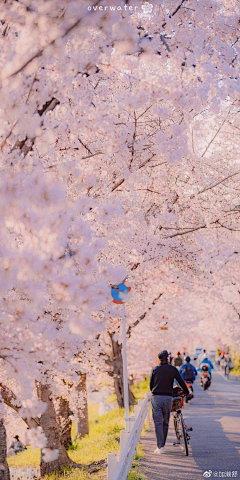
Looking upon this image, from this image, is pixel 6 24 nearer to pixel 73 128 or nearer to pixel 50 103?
pixel 50 103

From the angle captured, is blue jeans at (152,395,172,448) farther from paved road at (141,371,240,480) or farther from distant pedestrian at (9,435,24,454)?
distant pedestrian at (9,435,24,454)

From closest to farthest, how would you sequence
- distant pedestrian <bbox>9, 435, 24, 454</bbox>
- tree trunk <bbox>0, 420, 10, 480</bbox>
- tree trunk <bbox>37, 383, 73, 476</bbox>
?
tree trunk <bbox>0, 420, 10, 480</bbox>
tree trunk <bbox>37, 383, 73, 476</bbox>
distant pedestrian <bbox>9, 435, 24, 454</bbox>

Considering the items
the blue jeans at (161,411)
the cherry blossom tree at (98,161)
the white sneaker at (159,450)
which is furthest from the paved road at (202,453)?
the cherry blossom tree at (98,161)

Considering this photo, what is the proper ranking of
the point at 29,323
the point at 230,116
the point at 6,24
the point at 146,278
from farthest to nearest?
1. the point at 146,278
2. the point at 230,116
3. the point at 6,24
4. the point at 29,323

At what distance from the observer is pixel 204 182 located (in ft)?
45.8

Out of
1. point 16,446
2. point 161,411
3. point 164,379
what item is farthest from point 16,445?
point 164,379

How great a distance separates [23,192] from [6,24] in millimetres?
3175

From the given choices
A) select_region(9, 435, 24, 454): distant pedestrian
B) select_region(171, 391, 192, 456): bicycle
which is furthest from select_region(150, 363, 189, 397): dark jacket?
select_region(9, 435, 24, 454): distant pedestrian

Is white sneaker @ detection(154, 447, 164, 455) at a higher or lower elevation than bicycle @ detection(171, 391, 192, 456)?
lower

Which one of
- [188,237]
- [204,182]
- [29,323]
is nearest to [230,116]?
[204,182]

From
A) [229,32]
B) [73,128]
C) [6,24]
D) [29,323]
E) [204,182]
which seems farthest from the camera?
[204,182]

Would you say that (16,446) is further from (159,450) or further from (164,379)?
(164,379)

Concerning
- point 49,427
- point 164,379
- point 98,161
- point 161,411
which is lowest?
point 49,427

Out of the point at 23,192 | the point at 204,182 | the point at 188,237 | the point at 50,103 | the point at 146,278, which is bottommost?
the point at 146,278
